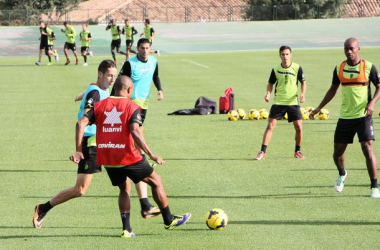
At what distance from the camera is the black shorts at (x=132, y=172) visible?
836cm

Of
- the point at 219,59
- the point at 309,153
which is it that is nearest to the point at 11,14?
the point at 219,59

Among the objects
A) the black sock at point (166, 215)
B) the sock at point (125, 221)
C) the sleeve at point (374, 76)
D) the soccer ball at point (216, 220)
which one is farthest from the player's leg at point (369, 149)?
the sock at point (125, 221)

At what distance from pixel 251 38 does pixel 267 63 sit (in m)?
18.6

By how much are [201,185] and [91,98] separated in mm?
3592

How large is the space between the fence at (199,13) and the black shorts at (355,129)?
2466 inches

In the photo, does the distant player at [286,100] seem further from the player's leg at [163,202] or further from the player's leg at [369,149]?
the player's leg at [163,202]

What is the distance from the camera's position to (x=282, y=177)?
12.5 m

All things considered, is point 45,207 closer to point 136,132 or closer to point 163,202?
point 163,202

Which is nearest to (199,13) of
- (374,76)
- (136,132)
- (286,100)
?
(286,100)

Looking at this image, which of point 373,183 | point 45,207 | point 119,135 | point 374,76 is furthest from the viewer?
point 374,76

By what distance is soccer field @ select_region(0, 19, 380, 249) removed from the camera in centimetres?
884

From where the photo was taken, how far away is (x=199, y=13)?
9094cm

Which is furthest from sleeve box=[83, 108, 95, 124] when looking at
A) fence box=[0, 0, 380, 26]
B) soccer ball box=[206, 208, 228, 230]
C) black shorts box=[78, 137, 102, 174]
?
fence box=[0, 0, 380, 26]

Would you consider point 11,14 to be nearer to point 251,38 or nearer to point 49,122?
point 251,38
